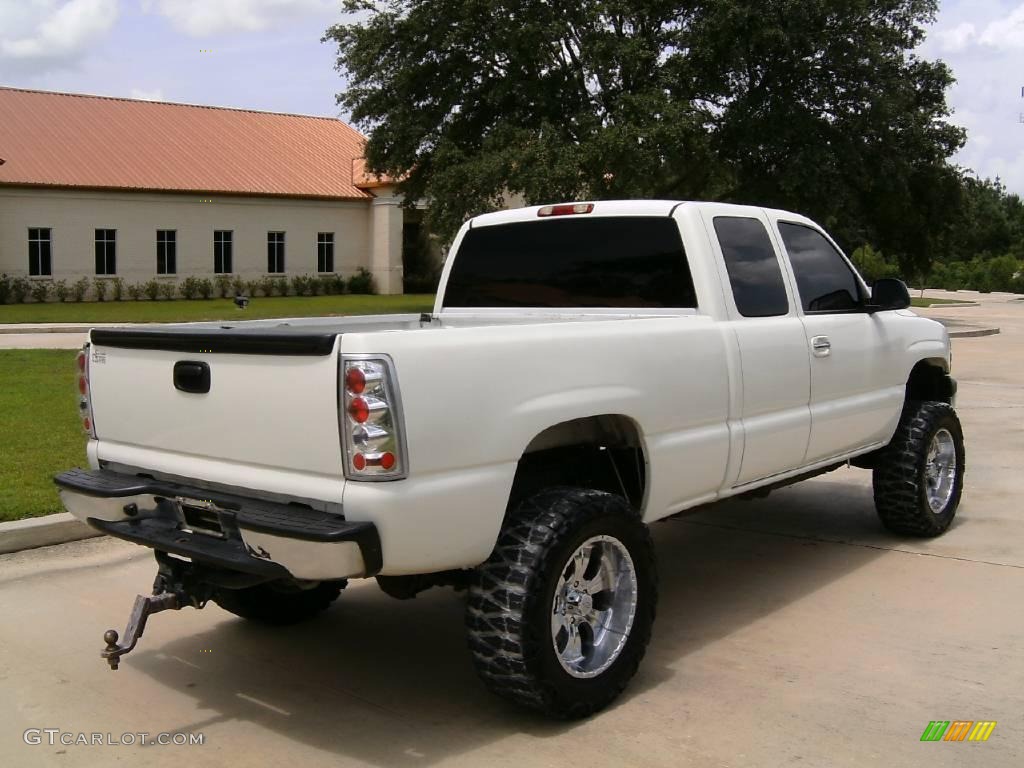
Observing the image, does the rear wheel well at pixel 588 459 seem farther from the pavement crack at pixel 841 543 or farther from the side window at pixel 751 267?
the pavement crack at pixel 841 543

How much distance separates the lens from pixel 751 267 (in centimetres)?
572

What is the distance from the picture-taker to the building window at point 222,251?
141 feet

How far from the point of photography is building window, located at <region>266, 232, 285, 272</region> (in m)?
44.2

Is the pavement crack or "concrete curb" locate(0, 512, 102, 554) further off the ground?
"concrete curb" locate(0, 512, 102, 554)

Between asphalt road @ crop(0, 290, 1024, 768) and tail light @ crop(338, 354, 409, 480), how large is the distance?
1.09 metres

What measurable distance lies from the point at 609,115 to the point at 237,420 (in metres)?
24.1

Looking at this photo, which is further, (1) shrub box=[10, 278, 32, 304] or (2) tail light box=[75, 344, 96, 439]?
(1) shrub box=[10, 278, 32, 304]

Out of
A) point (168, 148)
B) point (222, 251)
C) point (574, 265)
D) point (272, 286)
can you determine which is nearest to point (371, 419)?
point (574, 265)

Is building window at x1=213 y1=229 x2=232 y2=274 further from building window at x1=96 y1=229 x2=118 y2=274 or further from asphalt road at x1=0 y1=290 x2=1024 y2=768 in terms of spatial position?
asphalt road at x1=0 y1=290 x2=1024 y2=768

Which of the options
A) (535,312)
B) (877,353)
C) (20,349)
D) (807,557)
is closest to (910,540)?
(807,557)

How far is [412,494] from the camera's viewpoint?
3740 millimetres

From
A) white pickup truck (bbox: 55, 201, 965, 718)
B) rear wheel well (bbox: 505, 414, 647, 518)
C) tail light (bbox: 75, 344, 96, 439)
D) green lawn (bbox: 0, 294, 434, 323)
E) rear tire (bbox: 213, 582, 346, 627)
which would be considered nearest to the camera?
white pickup truck (bbox: 55, 201, 965, 718)

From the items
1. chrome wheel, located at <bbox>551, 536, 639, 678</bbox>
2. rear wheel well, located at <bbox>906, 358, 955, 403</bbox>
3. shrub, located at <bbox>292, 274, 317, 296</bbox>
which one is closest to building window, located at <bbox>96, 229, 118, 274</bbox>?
shrub, located at <bbox>292, 274, 317, 296</bbox>

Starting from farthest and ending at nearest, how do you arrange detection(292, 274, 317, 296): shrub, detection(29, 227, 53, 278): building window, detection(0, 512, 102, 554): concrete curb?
1. detection(292, 274, 317, 296): shrub
2. detection(29, 227, 53, 278): building window
3. detection(0, 512, 102, 554): concrete curb
